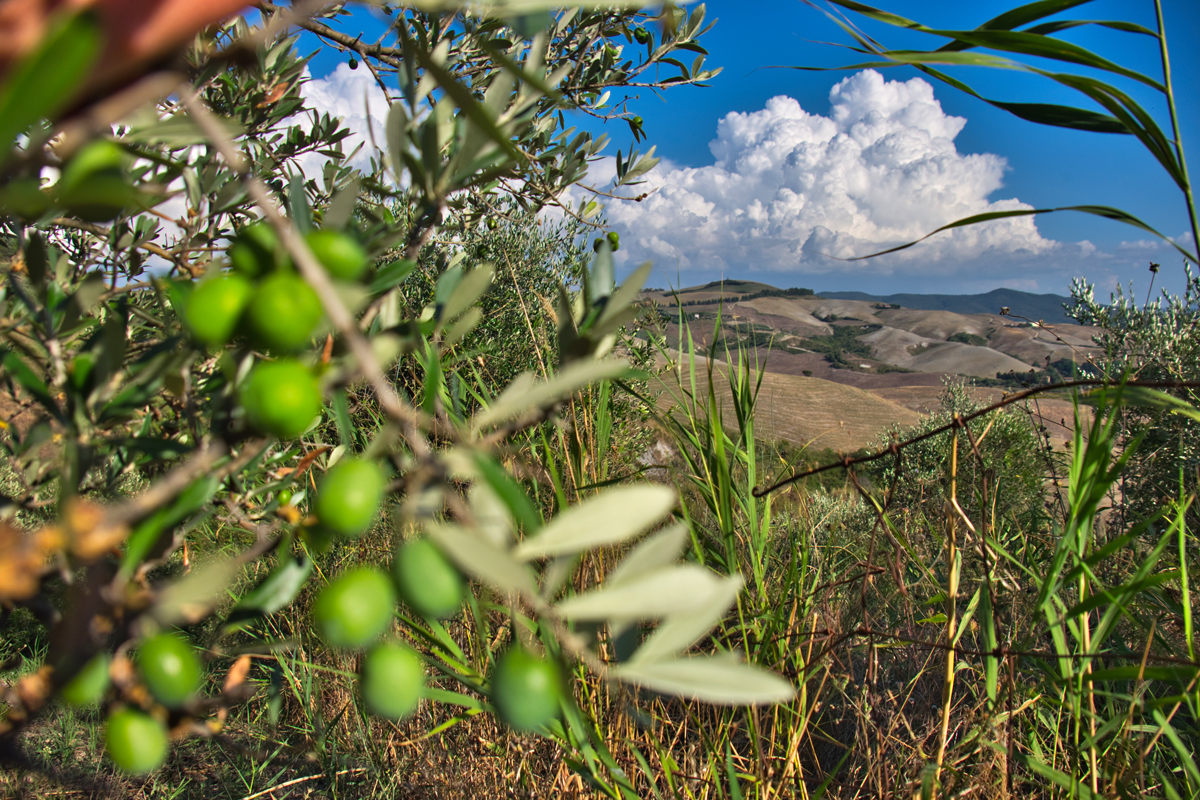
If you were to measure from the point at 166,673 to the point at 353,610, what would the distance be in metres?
0.13

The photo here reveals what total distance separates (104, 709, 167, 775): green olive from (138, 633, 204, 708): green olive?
3 centimetres

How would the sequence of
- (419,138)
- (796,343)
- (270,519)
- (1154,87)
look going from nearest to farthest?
(419,138) → (270,519) → (1154,87) → (796,343)

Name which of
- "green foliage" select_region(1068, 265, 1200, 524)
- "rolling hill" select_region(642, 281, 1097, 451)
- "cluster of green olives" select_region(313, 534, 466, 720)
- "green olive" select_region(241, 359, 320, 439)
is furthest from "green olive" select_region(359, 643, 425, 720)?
"rolling hill" select_region(642, 281, 1097, 451)

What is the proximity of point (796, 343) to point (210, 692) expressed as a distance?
35560 millimetres

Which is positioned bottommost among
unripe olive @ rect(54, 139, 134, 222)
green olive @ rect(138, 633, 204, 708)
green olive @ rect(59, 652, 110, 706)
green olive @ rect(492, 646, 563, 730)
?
green olive @ rect(59, 652, 110, 706)

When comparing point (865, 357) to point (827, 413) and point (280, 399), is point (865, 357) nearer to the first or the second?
point (827, 413)

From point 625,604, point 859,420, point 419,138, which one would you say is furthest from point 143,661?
point 859,420

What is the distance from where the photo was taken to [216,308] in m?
0.34

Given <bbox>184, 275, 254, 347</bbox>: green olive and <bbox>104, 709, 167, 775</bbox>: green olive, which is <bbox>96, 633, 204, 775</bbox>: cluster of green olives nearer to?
<bbox>104, 709, 167, 775</bbox>: green olive

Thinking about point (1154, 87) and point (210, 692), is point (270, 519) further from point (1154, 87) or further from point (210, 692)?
point (210, 692)

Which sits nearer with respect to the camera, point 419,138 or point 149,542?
point 149,542

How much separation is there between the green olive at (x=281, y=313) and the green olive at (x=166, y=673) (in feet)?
0.57

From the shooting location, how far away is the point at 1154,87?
868mm

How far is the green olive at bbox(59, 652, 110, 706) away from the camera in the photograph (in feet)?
1.08
